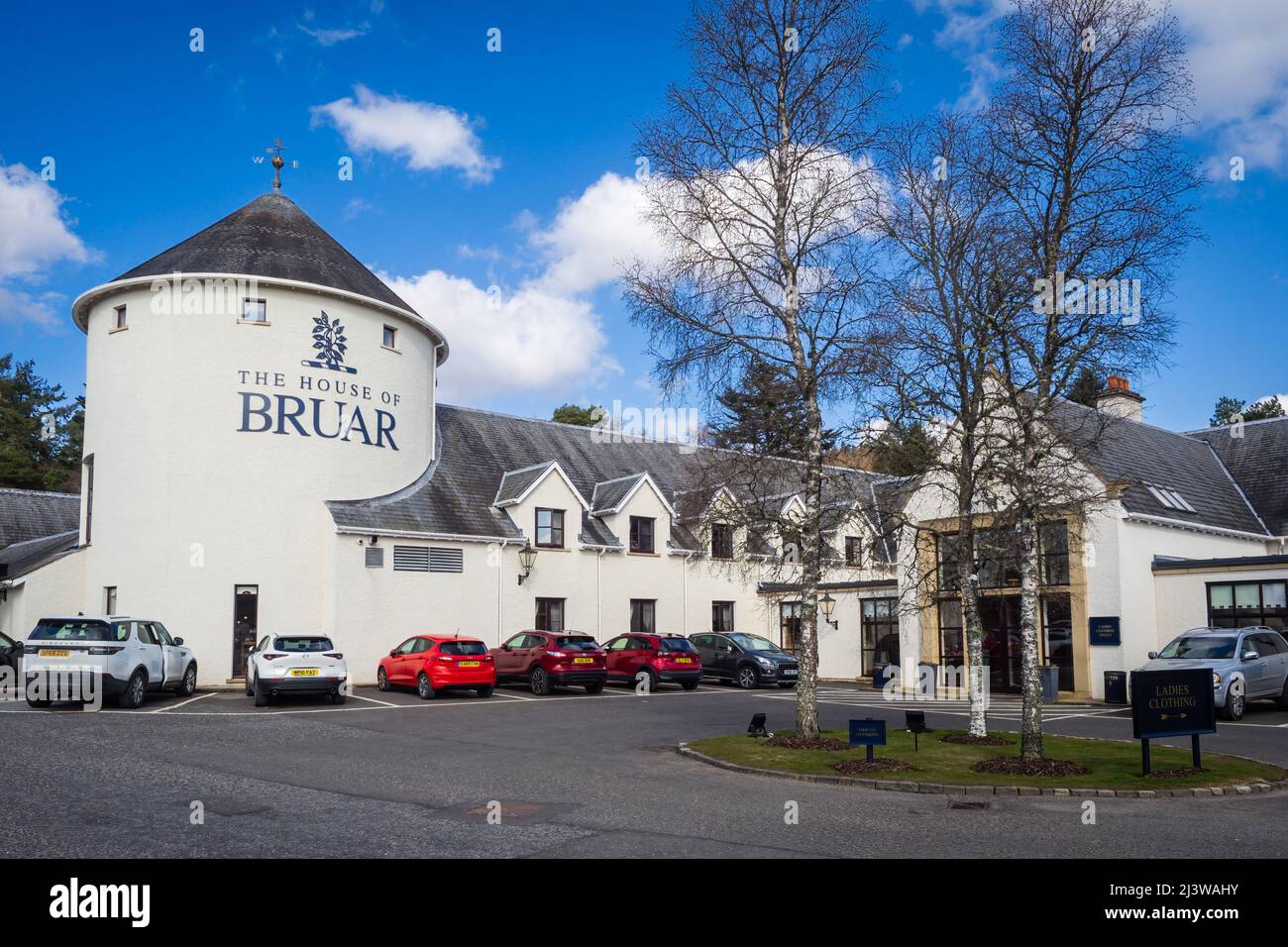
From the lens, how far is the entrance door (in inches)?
1104

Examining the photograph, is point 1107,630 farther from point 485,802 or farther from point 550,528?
point 485,802

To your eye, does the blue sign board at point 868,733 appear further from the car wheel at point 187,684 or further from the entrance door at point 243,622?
the entrance door at point 243,622

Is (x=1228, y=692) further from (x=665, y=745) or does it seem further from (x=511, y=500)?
(x=511, y=500)

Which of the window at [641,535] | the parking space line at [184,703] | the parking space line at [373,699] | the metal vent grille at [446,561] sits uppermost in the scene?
the window at [641,535]

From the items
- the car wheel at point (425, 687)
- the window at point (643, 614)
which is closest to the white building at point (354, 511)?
the window at point (643, 614)

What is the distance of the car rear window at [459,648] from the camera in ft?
83.3

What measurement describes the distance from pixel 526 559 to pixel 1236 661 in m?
20.0

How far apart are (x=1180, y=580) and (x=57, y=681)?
2618 centimetres

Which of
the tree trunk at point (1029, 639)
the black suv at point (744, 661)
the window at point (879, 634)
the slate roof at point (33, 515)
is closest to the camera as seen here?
the tree trunk at point (1029, 639)

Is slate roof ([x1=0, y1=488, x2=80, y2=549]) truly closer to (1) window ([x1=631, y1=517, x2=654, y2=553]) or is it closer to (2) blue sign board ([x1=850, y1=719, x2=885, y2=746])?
(1) window ([x1=631, y1=517, x2=654, y2=553])

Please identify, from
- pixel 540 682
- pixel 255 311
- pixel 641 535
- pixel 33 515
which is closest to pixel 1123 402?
pixel 641 535

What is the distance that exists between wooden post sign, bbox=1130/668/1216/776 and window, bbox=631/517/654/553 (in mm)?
23638

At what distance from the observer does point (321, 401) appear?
29938 millimetres

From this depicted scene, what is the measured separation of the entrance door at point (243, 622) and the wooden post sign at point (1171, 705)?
22.8 m
